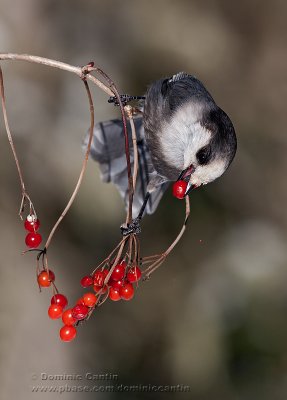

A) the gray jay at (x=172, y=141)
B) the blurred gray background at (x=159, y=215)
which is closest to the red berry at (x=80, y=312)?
the gray jay at (x=172, y=141)

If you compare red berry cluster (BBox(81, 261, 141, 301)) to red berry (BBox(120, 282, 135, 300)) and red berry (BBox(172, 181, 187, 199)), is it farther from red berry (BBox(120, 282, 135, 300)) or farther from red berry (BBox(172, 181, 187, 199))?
red berry (BBox(172, 181, 187, 199))

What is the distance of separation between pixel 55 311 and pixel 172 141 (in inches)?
48.8

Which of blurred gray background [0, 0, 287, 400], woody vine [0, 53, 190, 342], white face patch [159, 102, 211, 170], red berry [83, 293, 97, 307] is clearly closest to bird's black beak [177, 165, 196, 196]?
white face patch [159, 102, 211, 170]

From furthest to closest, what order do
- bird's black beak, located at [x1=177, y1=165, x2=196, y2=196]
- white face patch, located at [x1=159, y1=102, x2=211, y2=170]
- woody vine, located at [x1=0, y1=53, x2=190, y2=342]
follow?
white face patch, located at [x1=159, y1=102, x2=211, y2=170] → bird's black beak, located at [x1=177, y1=165, x2=196, y2=196] → woody vine, located at [x1=0, y1=53, x2=190, y2=342]

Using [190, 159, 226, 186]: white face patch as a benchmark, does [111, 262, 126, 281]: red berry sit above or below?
below

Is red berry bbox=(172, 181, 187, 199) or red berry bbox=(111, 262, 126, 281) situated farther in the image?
red berry bbox=(172, 181, 187, 199)

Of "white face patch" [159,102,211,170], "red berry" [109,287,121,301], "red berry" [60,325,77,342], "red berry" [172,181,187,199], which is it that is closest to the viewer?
"red berry" [60,325,77,342]

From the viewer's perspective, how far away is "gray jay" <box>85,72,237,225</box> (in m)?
2.70

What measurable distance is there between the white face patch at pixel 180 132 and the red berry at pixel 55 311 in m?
1.11

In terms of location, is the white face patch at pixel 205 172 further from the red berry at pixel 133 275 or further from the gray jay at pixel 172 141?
the red berry at pixel 133 275

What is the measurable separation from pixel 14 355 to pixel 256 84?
9.95 feet

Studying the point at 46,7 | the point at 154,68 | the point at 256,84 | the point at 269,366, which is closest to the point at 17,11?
the point at 46,7

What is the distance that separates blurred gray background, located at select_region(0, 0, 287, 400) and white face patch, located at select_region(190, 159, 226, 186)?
190 cm

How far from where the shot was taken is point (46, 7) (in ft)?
16.2
